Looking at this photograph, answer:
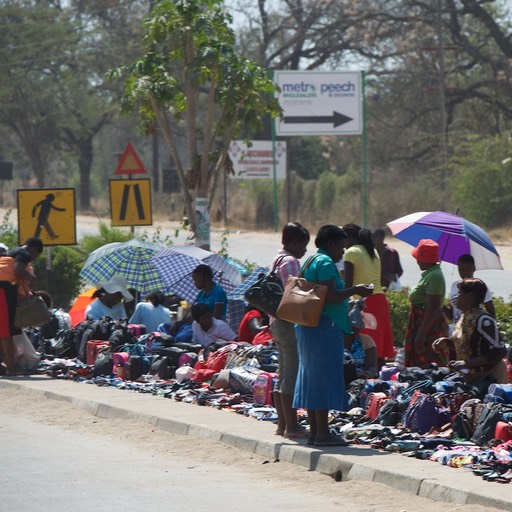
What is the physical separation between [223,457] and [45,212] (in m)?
8.05

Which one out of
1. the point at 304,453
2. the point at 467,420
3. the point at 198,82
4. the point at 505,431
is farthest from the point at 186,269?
the point at 505,431

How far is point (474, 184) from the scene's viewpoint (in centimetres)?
3875

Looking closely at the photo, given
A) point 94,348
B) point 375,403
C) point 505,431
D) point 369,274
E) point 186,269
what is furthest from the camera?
point 186,269

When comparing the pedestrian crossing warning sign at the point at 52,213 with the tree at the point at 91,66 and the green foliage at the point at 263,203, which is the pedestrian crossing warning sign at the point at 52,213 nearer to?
the green foliage at the point at 263,203

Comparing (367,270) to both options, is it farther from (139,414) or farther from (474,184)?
(474,184)

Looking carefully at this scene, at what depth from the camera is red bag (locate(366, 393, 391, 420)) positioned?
1002 cm

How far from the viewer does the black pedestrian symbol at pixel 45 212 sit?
16.8 metres

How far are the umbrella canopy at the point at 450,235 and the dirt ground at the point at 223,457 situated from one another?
162 inches

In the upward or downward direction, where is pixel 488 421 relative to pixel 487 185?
downward

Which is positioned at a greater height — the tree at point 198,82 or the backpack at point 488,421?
the tree at point 198,82

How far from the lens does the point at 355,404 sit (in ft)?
34.7

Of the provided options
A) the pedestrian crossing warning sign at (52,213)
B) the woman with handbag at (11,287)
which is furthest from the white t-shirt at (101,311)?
the pedestrian crossing warning sign at (52,213)

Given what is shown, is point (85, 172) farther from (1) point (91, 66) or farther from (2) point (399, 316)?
(2) point (399, 316)

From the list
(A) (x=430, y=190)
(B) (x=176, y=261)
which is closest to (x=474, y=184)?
(A) (x=430, y=190)
